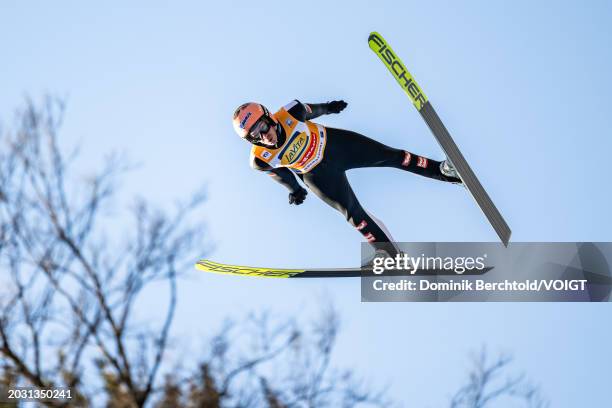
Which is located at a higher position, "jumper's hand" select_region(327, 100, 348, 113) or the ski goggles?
"jumper's hand" select_region(327, 100, 348, 113)

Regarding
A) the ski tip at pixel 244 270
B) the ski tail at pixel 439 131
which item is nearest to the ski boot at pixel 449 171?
the ski tail at pixel 439 131

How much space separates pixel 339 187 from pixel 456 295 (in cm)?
191

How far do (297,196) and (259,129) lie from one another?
113cm

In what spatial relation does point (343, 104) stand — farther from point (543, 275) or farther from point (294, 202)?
point (543, 275)

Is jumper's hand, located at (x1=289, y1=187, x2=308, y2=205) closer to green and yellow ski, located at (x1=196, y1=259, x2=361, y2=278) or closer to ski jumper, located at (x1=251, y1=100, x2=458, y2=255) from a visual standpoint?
ski jumper, located at (x1=251, y1=100, x2=458, y2=255)

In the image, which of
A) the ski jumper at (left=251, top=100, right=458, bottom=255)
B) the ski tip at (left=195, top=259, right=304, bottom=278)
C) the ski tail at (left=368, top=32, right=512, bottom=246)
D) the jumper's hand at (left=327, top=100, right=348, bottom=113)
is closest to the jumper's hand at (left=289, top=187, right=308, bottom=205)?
the ski jumper at (left=251, top=100, right=458, bottom=255)

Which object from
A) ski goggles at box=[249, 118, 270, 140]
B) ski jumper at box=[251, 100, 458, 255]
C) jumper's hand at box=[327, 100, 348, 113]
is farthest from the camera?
jumper's hand at box=[327, 100, 348, 113]

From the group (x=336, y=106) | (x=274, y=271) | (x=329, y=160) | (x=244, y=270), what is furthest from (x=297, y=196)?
(x=244, y=270)

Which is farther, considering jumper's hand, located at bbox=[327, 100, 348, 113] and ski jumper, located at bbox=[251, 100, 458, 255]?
jumper's hand, located at bbox=[327, 100, 348, 113]

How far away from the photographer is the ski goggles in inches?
338

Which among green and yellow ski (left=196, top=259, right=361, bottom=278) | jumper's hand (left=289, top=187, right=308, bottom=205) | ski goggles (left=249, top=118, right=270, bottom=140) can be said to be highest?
ski goggles (left=249, top=118, right=270, bottom=140)

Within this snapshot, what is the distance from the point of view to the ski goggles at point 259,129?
8578mm

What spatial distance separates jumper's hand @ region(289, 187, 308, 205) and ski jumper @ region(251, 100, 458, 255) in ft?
0.17

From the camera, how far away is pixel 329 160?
9070mm
